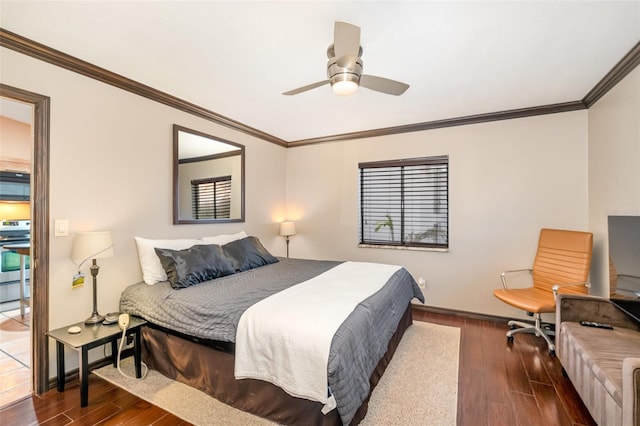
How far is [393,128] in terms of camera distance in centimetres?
412

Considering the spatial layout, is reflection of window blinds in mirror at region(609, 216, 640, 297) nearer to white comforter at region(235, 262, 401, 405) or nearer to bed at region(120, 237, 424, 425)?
bed at region(120, 237, 424, 425)

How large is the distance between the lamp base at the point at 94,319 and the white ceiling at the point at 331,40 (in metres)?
2.07

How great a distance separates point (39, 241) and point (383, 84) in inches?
111

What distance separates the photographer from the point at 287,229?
185 inches

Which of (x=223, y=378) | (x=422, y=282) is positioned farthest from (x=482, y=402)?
(x=422, y=282)

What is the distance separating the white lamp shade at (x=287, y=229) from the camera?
4677 mm

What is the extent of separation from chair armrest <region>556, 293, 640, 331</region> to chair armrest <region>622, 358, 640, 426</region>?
1.13 m

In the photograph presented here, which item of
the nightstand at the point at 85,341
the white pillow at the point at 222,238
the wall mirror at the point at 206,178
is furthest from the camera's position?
the white pillow at the point at 222,238

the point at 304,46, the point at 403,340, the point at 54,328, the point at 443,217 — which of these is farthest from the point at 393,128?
the point at 54,328

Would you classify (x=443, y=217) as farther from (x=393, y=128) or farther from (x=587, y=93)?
(x=587, y=93)

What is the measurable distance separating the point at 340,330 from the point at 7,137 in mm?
5037

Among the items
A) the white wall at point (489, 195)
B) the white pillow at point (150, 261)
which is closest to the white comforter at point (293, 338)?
the white pillow at point (150, 261)

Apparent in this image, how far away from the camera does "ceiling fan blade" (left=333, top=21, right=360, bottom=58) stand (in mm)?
1674

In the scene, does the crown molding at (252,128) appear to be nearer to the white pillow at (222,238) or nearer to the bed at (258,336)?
the white pillow at (222,238)
